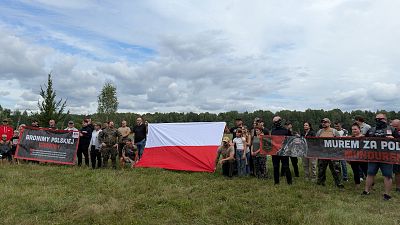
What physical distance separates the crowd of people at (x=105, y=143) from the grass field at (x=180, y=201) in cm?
198

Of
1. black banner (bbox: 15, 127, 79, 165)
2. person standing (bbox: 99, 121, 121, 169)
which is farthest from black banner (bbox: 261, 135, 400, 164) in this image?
black banner (bbox: 15, 127, 79, 165)

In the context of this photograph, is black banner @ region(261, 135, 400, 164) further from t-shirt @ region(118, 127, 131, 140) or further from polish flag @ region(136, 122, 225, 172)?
t-shirt @ region(118, 127, 131, 140)

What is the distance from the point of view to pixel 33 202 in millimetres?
7738

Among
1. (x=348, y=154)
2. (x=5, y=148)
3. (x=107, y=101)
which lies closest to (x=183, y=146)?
(x=348, y=154)

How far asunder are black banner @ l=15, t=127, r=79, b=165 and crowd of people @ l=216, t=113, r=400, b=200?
5636 mm

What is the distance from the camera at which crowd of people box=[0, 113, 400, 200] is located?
9.56 meters

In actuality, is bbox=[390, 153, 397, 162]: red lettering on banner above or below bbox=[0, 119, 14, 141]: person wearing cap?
below

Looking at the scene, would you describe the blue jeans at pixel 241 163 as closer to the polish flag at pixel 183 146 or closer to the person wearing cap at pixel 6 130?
the polish flag at pixel 183 146

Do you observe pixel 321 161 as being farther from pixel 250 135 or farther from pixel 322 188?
pixel 250 135

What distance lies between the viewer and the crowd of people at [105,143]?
42.2ft

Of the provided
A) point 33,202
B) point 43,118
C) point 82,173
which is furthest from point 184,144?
point 43,118

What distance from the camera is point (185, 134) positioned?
13242 mm

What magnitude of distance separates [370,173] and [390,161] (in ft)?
1.84

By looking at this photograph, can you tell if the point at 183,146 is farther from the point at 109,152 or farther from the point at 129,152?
the point at 109,152
